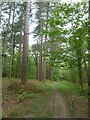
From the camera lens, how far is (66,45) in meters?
8.03

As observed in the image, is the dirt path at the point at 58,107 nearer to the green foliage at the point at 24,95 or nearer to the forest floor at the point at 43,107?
the forest floor at the point at 43,107

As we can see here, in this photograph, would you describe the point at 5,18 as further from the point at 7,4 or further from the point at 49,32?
the point at 49,32

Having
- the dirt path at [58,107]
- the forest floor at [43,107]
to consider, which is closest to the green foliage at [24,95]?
the forest floor at [43,107]

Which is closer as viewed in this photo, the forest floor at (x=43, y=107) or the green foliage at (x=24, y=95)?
the forest floor at (x=43, y=107)

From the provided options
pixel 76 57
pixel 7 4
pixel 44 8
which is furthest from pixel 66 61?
pixel 7 4

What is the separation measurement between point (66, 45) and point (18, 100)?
3435 millimetres

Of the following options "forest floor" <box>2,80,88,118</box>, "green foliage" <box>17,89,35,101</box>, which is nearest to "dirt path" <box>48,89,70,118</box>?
"forest floor" <box>2,80,88,118</box>

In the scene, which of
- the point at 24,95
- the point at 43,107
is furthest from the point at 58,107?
the point at 24,95

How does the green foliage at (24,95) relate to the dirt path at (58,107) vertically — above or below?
above

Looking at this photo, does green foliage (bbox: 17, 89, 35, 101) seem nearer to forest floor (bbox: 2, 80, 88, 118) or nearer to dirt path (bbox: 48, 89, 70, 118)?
forest floor (bbox: 2, 80, 88, 118)

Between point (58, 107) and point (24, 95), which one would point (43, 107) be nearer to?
point (58, 107)

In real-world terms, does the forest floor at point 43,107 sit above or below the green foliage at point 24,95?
below

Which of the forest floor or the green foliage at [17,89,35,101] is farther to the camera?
the green foliage at [17,89,35,101]

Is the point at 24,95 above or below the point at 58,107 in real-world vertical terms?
above
